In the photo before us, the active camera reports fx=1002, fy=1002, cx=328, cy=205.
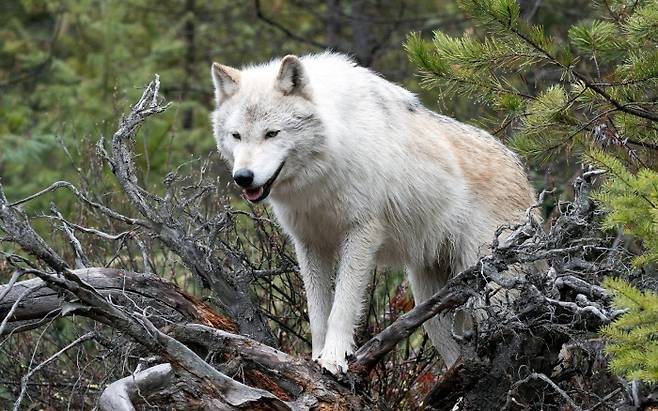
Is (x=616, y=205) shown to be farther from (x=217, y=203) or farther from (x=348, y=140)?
(x=217, y=203)

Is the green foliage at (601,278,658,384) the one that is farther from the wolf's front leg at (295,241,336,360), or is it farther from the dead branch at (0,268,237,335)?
the wolf's front leg at (295,241,336,360)

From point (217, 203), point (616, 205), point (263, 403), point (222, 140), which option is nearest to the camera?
point (616, 205)

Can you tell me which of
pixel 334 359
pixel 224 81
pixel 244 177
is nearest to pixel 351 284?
pixel 334 359

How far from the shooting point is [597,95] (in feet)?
17.9

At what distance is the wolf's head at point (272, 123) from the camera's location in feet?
17.9

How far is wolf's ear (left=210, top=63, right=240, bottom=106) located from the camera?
19.0ft

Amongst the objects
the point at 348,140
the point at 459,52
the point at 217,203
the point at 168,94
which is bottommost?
the point at 168,94

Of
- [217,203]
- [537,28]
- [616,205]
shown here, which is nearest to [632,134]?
[537,28]

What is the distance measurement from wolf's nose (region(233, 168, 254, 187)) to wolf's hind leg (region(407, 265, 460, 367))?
1608 mm

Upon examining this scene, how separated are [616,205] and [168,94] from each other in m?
12.4

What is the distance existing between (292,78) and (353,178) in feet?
2.20

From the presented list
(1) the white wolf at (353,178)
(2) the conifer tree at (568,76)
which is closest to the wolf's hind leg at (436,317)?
(1) the white wolf at (353,178)

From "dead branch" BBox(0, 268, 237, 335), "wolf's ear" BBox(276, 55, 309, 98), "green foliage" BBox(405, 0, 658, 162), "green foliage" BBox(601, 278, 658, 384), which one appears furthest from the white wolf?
"green foliage" BBox(601, 278, 658, 384)

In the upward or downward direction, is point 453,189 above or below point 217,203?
above
